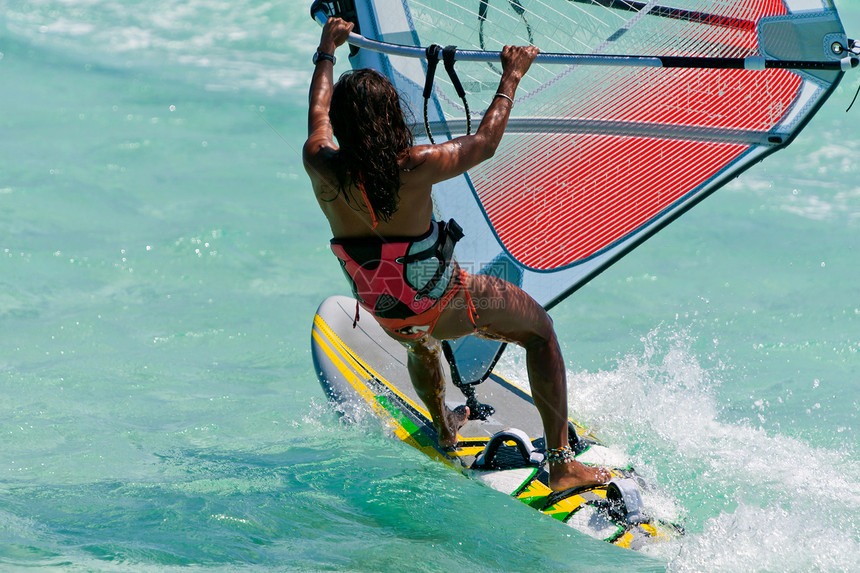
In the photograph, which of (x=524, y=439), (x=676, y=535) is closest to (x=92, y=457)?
(x=524, y=439)

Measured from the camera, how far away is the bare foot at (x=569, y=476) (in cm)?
386

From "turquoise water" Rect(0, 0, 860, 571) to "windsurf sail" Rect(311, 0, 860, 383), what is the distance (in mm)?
1147

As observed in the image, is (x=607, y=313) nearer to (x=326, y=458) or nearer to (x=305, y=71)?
(x=326, y=458)

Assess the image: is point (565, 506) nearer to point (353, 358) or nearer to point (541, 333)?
point (541, 333)

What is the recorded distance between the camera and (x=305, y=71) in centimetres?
1256

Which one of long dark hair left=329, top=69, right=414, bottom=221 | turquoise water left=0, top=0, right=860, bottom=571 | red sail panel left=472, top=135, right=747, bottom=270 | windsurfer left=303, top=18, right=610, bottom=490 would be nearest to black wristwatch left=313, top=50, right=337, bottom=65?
windsurfer left=303, top=18, right=610, bottom=490

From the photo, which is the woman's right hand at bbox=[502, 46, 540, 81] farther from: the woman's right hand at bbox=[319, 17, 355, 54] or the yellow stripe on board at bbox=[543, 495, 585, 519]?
the yellow stripe on board at bbox=[543, 495, 585, 519]

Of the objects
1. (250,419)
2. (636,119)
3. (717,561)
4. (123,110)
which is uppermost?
(636,119)

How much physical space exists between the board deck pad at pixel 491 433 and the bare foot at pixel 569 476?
1.6 inches

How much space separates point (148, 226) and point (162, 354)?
7.80ft

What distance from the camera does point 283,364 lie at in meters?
5.98

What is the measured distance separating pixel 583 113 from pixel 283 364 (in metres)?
3.00

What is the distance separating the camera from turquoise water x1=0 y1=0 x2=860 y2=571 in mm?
3465

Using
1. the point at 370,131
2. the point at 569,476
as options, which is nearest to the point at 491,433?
the point at 569,476
